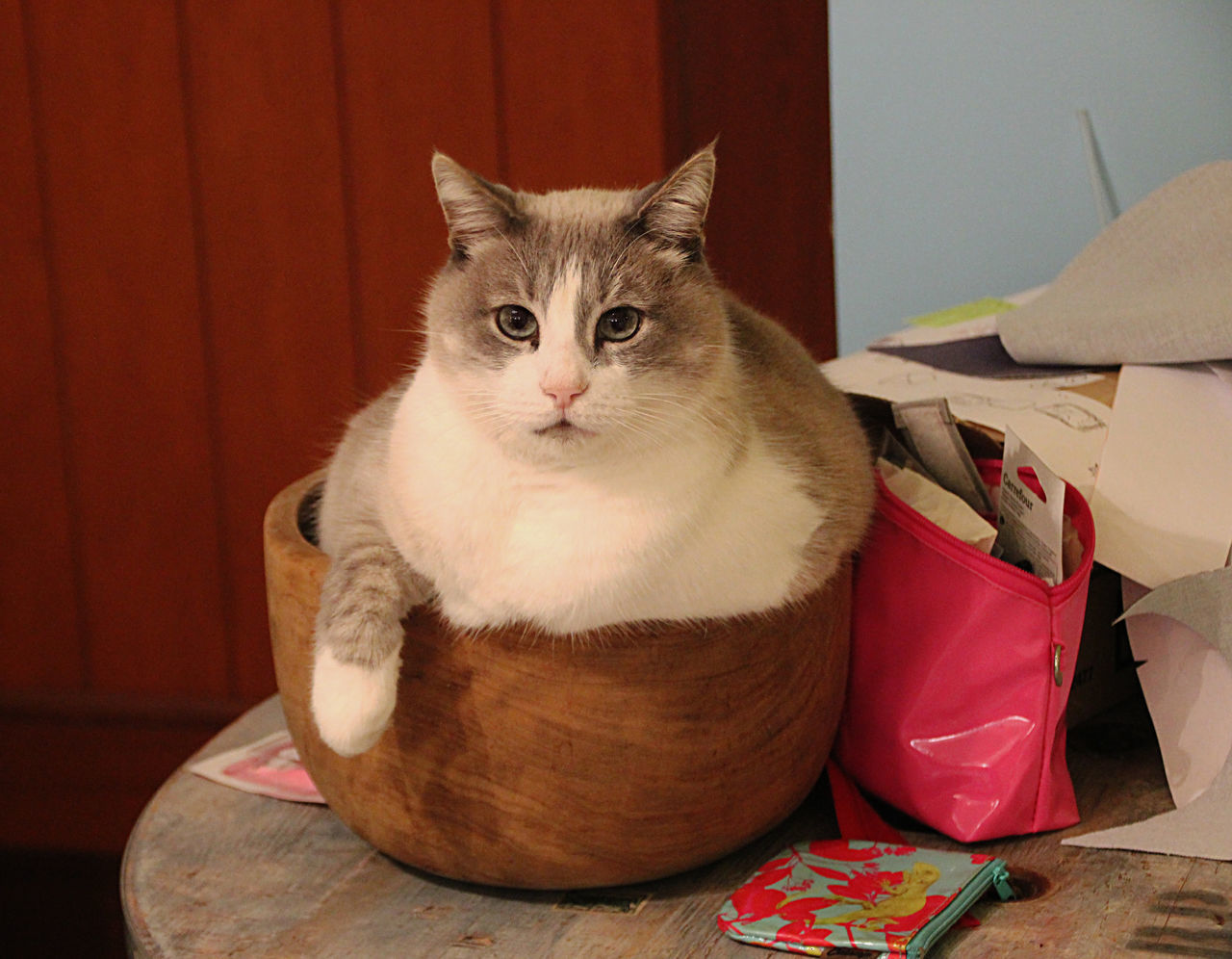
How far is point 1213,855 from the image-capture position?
931 mm

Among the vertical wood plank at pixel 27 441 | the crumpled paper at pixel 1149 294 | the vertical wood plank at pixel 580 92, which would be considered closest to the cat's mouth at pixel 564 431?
the crumpled paper at pixel 1149 294

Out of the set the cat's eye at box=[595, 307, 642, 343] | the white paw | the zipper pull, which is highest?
the cat's eye at box=[595, 307, 642, 343]

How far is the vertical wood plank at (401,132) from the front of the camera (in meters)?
1.66

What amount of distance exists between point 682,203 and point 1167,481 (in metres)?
0.51

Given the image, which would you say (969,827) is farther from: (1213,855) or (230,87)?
(230,87)

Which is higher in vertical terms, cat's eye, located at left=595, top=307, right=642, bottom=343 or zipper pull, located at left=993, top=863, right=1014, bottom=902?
cat's eye, located at left=595, top=307, right=642, bottom=343

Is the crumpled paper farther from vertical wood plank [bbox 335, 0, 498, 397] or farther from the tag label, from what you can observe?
vertical wood plank [bbox 335, 0, 498, 397]

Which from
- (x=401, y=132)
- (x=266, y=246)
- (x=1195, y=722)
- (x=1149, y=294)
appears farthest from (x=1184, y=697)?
(x=266, y=246)

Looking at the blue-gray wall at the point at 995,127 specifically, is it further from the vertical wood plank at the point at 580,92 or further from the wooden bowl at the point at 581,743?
the wooden bowl at the point at 581,743

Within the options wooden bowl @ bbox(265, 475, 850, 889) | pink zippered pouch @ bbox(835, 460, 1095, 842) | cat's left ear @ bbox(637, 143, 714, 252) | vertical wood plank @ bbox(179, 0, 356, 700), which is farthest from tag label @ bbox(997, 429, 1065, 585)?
vertical wood plank @ bbox(179, 0, 356, 700)

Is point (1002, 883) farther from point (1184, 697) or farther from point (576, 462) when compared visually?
point (576, 462)

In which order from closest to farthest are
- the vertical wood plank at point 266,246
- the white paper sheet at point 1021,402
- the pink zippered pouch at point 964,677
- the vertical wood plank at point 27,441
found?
the pink zippered pouch at point 964,677 < the white paper sheet at point 1021,402 < the vertical wood plank at point 266,246 < the vertical wood plank at point 27,441

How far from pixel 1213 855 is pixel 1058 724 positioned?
0.15 metres

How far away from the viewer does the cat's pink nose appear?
883 mm
